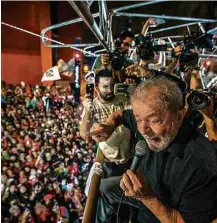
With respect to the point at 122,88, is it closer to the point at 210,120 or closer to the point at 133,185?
the point at 210,120

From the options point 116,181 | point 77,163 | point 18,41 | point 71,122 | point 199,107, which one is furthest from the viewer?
point 18,41

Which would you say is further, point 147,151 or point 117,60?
point 117,60

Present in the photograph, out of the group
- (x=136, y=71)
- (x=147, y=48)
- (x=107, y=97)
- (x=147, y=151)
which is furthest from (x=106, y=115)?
(x=147, y=151)

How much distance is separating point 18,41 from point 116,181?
11791mm

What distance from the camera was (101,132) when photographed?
181cm

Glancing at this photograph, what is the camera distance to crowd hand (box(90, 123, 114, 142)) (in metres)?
1.81

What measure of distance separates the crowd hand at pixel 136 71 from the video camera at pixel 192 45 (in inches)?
19.3

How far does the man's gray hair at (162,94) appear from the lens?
124 cm

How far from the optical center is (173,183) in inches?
49.5

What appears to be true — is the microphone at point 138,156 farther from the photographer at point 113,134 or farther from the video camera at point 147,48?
the video camera at point 147,48

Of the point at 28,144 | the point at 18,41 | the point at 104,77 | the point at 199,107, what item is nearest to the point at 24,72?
the point at 18,41

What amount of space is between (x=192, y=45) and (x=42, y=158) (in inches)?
175

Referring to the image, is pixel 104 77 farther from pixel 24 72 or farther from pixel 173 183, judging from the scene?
pixel 24 72

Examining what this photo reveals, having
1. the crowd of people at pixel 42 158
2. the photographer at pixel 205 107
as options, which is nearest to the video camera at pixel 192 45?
the photographer at pixel 205 107
